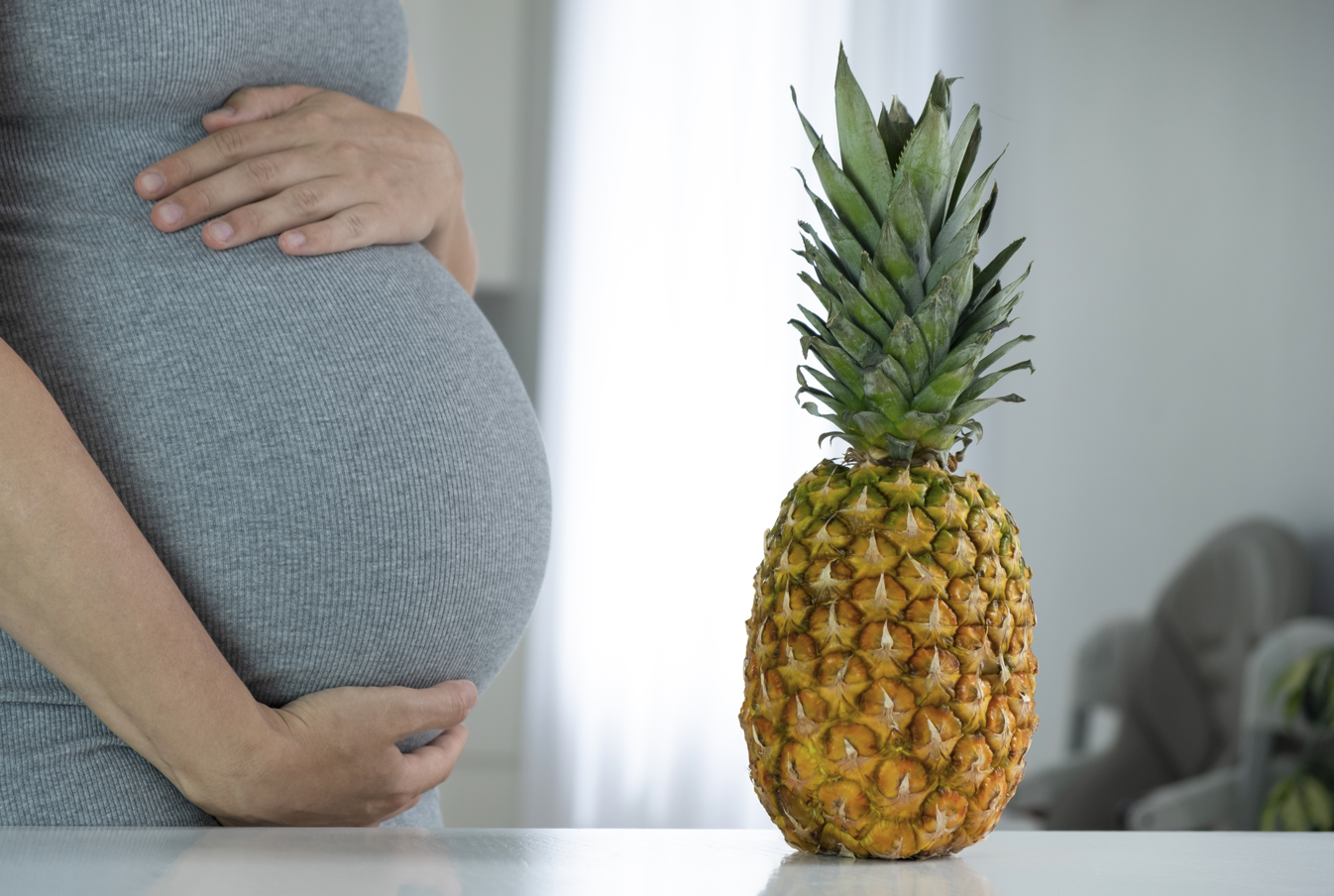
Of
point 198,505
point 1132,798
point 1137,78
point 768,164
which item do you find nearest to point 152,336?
point 198,505

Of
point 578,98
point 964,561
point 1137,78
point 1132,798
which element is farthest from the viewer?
point 578,98

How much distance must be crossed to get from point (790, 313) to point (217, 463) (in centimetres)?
239

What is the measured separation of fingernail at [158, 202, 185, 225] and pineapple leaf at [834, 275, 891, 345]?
0.40 metres

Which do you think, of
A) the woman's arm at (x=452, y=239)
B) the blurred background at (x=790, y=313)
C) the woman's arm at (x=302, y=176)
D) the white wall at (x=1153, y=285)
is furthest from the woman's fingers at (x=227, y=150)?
the white wall at (x=1153, y=285)

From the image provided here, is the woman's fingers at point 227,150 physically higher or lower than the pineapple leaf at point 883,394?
higher

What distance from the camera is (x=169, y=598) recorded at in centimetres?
53

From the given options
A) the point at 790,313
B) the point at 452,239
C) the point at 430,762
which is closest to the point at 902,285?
the point at 430,762

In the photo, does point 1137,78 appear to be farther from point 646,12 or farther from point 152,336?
point 152,336

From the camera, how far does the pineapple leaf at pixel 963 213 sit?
50cm

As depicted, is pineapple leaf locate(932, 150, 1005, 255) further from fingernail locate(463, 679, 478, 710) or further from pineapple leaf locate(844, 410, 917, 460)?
fingernail locate(463, 679, 478, 710)

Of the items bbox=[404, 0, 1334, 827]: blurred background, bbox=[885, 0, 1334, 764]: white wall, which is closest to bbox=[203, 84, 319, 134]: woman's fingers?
bbox=[404, 0, 1334, 827]: blurred background

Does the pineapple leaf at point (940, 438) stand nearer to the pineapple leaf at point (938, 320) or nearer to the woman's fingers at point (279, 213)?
the pineapple leaf at point (938, 320)

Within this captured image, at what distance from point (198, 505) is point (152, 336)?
10 centimetres

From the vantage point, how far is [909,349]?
1.59 ft
